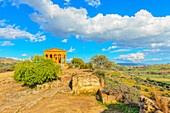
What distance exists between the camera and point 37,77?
1706 cm

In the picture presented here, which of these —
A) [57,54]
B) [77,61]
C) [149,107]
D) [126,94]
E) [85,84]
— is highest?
[57,54]

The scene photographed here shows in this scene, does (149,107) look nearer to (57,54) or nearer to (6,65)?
(57,54)

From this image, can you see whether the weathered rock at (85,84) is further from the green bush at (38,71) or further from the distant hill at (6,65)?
the distant hill at (6,65)

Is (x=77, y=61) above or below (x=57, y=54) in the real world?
below

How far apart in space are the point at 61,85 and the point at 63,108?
30.8 ft

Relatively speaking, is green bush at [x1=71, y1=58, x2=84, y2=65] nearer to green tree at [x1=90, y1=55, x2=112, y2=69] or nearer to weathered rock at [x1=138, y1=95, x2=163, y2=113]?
green tree at [x1=90, y1=55, x2=112, y2=69]

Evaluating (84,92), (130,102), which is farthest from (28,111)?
(130,102)

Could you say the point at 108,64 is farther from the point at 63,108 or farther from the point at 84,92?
the point at 63,108

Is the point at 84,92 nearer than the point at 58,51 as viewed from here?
Yes

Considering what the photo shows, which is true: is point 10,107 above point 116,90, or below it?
below

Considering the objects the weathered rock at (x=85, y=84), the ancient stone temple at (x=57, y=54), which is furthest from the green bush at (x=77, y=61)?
the weathered rock at (x=85, y=84)

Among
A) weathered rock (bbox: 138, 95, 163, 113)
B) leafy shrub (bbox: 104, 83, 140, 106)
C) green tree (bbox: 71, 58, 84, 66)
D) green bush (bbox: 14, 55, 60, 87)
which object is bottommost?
leafy shrub (bbox: 104, 83, 140, 106)

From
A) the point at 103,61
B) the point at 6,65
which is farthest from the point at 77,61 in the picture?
the point at 6,65

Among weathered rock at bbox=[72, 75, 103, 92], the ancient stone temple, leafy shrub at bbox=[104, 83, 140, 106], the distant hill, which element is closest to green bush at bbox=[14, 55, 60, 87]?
weathered rock at bbox=[72, 75, 103, 92]
